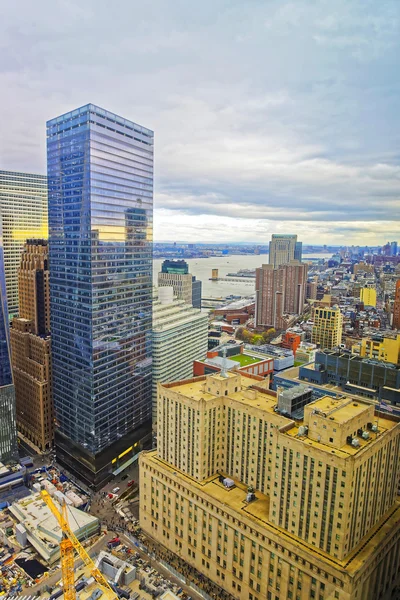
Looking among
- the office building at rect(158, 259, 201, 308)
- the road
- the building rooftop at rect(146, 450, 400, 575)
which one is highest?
the office building at rect(158, 259, 201, 308)

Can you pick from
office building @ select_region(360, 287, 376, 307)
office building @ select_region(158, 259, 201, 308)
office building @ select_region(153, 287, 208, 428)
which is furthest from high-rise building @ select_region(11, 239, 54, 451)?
office building @ select_region(360, 287, 376, 307)

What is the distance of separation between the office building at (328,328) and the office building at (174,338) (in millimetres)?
48987

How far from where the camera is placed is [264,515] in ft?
163

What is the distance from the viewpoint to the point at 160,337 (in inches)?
3403

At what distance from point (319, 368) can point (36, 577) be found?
56.8 m

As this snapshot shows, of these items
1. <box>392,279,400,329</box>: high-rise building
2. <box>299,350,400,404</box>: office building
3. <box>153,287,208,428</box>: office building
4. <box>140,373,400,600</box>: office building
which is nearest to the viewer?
<box>140,373,400,600</box>: office building

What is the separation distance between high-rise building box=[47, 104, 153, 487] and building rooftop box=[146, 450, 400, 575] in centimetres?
1648

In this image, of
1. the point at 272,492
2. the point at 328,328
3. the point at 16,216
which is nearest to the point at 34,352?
the point at 272,492

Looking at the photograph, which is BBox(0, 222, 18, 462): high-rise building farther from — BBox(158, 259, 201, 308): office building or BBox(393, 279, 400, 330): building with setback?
BBox(393, 279, 400, 330): building with setback

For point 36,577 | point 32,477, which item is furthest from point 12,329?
point 36,577

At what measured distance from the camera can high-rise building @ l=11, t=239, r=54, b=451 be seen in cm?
8712

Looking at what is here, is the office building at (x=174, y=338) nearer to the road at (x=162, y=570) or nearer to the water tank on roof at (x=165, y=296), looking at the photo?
the water tank on roof at (x=165, y=296)

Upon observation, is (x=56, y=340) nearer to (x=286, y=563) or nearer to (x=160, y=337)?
(x=160, y=337)

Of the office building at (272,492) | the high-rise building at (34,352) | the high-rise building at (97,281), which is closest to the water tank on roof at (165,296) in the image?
the high-rise building at (97,281)
